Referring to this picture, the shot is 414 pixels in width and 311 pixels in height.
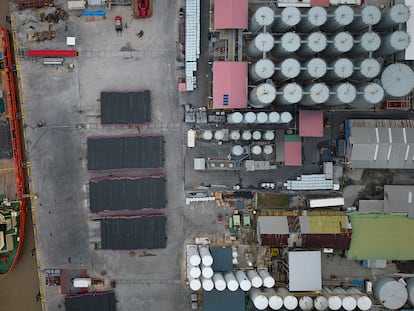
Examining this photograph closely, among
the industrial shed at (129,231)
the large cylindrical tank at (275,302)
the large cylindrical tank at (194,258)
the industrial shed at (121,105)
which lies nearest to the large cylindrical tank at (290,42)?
the industrial shed at (121,105)

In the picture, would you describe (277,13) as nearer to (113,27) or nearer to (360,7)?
(360,7)

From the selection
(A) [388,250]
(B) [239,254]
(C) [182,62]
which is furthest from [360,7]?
(B) [239,254]

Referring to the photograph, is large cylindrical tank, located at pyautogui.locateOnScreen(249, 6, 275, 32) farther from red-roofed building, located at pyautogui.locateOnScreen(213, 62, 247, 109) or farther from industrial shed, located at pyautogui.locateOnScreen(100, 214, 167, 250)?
industrial shed, located at pyautogui.locateOnScreen(100, 214, 167, 250)

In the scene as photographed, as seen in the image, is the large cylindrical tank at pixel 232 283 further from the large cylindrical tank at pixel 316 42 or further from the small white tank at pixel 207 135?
the large cylindrical tank at pixel 316 42

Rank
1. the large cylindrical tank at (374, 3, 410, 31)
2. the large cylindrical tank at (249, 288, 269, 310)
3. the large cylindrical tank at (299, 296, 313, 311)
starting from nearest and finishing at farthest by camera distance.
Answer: the large cylindrical tank at (374, 3, 410, 31) → the large cylindrical tank at (249, 288, 269, 310) → the large cylindrical tank at (299, 296, 313, 311)

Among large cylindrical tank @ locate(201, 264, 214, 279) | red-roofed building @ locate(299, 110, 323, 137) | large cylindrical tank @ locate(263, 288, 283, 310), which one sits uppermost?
red-roofed building @ locate(299, 110, 323, 137)

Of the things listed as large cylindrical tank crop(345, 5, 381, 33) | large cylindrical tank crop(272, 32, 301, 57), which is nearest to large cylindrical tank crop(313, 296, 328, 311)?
large cylindrical tank crop(272, 32, 301, 57)
